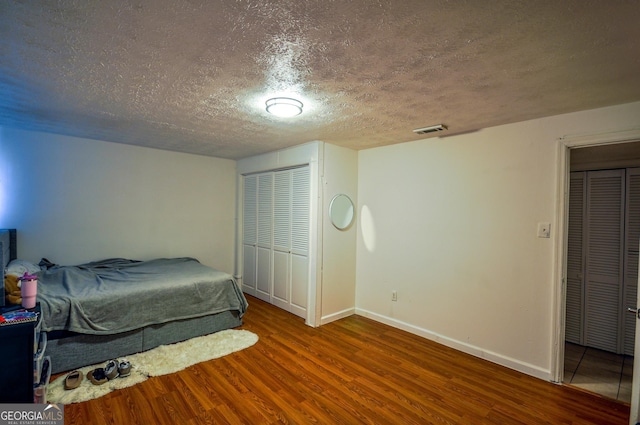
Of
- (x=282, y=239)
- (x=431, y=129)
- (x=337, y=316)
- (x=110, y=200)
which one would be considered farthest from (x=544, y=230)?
(x=110, y=200)

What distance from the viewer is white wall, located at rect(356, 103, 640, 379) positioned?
2590mm

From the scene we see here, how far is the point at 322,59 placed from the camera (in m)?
1.66

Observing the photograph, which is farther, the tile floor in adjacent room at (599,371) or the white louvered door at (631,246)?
the white louvered door at (631,246)

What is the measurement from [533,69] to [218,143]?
3377 mm

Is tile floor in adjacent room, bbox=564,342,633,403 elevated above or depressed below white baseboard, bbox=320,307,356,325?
below

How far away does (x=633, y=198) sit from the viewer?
10.2 ft

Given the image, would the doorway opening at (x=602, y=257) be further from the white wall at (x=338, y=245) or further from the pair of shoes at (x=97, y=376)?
the pair of shoes at (x=97, y=376)

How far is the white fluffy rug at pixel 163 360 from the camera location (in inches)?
86.8

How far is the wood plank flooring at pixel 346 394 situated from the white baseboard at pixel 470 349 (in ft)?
0.24

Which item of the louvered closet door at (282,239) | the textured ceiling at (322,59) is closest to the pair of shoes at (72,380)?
the textured ceiling at (322,59)

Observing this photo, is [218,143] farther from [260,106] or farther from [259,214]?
[260,106]

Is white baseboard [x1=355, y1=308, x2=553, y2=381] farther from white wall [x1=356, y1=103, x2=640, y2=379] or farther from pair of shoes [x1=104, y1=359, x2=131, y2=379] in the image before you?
pair of shoes [x1=104, y1=359, x2=131, y2=379]

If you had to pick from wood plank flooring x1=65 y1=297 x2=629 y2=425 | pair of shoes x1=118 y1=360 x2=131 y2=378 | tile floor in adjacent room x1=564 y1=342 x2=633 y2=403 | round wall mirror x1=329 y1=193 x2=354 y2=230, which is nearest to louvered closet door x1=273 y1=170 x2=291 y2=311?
round wall mirror x1=329 y1=193 x2=354 y2=230

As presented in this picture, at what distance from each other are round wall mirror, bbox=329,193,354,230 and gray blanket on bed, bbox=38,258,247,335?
4.89ft
